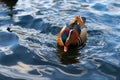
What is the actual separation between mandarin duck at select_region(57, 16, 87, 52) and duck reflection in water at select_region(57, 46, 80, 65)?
0.41 feet

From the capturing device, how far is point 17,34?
11.3 metres

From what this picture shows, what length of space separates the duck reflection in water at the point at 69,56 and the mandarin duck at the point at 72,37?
4.9 inches

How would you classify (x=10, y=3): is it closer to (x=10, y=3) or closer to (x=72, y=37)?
(x=10, y=3)

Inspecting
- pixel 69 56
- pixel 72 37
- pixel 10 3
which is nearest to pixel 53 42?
pixel 72 37

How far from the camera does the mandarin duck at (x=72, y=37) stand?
988 cm

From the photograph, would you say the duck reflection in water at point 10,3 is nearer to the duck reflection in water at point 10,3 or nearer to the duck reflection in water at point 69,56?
the duck reflection in water at point 10,3

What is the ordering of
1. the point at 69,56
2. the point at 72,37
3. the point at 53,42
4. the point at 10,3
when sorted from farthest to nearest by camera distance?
the point at 10,3
the point at 53,42
the point at 72,37
the point at 69,56

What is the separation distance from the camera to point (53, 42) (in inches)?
416

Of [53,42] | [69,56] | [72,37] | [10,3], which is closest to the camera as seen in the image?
[69,56]

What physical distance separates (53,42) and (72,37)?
815 mm

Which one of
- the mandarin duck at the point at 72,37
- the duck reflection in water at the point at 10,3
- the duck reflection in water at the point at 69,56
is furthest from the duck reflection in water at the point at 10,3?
the duck reflection in water at the point at 69,56

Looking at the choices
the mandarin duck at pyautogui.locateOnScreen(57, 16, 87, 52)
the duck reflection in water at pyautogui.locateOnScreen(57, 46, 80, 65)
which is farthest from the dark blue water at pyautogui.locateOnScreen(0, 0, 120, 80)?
the mandarin duck at pyautogui.locateOnScreen(57, 16, 87, 52)

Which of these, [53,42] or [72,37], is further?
[53,42]

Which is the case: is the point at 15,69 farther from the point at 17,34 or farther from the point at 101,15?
the point at 101,15
